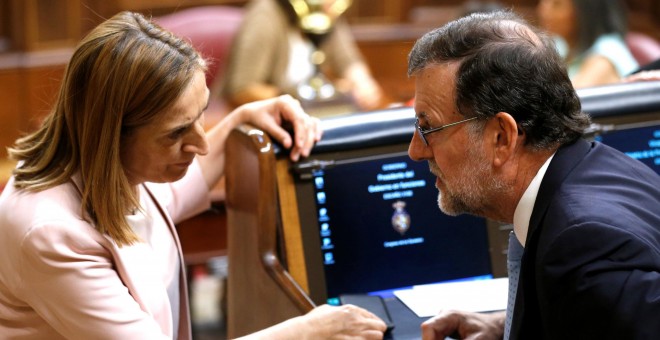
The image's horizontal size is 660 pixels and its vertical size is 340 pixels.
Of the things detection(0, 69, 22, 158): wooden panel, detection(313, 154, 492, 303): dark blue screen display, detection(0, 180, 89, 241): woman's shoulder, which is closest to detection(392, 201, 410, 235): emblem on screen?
detection(313, 154, 492, 303): dark blue screen display

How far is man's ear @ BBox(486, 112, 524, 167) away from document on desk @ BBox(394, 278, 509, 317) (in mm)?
456

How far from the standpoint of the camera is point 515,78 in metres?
1.56

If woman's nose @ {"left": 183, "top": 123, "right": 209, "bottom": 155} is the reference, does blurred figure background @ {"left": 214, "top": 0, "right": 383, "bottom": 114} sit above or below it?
below

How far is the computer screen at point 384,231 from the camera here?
2125 mm

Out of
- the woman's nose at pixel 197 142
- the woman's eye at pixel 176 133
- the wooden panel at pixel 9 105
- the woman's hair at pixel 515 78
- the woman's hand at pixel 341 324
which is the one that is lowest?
the wooden panel at pixel 9 105

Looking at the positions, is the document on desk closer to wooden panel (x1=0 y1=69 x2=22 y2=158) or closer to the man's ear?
the man's ear

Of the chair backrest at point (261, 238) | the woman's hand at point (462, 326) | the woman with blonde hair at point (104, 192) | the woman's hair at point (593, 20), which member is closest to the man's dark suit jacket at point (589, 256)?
the woman's hand at point (462, 326)

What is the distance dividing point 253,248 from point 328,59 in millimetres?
2736

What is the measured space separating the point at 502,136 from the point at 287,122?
683 millimetres

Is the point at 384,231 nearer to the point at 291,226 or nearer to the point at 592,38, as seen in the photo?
the point at 291,226

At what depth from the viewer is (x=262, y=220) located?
6.81 ft

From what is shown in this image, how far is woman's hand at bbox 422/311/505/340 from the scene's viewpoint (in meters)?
1.78

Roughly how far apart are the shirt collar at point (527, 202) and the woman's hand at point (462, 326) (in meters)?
0.27

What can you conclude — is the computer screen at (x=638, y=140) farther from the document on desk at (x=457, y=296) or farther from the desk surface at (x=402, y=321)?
the desk surface at (x=402, y=321)
